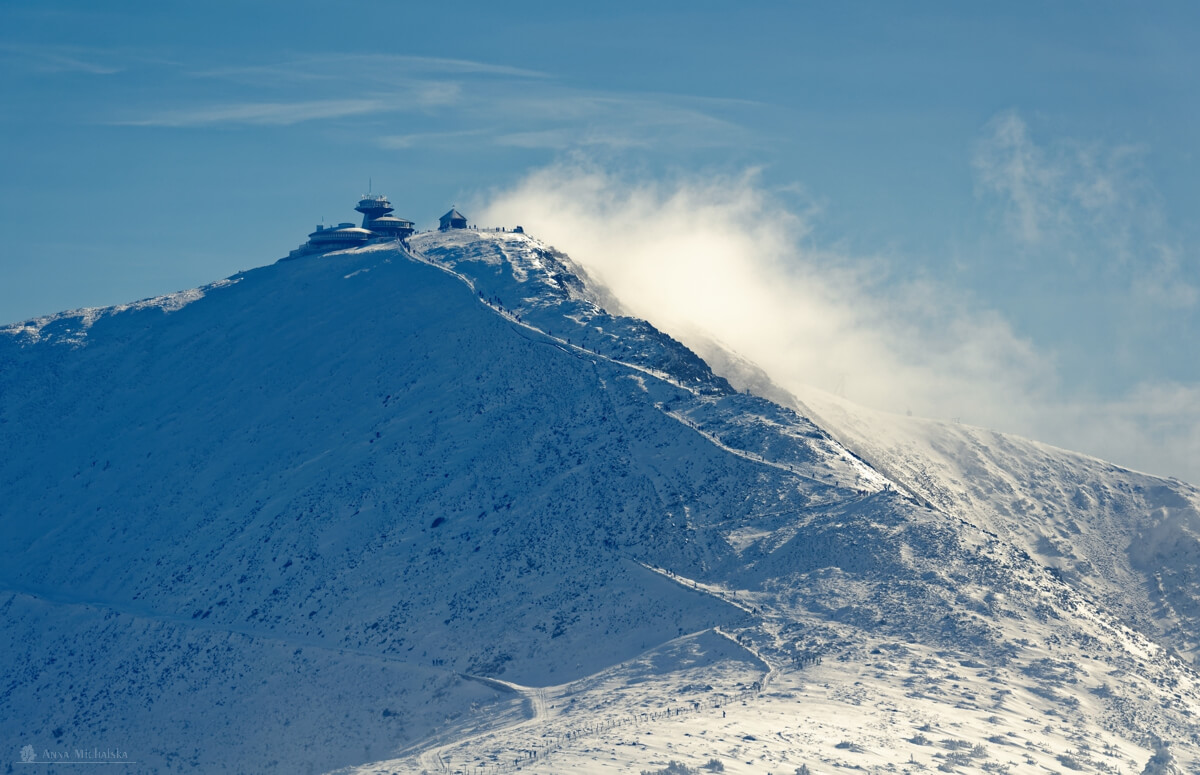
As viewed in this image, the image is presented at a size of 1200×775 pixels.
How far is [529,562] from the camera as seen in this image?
120 metres

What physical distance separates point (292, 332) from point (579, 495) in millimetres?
52296

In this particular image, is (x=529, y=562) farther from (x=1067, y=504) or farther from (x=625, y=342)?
(x=1067, y=504)

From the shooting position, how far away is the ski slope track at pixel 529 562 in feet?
320

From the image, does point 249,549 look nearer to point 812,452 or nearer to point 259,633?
point 259,633

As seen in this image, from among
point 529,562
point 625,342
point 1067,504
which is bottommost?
point 529,562

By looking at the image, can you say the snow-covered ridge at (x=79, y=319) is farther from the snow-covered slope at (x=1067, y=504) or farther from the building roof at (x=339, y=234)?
the snow-covered slope at (x=1067, y=504)

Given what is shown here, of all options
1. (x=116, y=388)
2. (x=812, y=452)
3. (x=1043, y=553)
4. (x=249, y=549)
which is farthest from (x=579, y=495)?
(x=116, y=388)

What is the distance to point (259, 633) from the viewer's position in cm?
11950
